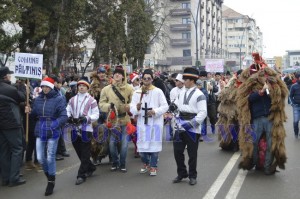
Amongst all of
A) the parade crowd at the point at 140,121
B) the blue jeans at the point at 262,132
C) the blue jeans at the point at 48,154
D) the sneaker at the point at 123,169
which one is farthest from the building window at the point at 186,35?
the blue jeans at the point at 48,154

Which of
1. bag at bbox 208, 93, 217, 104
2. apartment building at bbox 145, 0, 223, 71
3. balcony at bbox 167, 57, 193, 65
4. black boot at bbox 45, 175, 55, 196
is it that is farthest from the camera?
balcony at bbox 167, 57, 193, 65

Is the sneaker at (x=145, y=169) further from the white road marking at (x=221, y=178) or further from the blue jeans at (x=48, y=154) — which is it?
the blue jeans at (x=48, y=154)

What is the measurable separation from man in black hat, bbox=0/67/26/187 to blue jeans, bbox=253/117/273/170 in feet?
13.6

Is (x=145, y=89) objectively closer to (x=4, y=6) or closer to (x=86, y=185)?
(x=86, y=185)

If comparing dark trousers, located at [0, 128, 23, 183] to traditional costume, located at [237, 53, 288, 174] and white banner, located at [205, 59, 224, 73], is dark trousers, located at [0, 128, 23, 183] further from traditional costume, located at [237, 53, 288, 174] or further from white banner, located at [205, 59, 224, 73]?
white banner, located at [205, 59, 224, 73]

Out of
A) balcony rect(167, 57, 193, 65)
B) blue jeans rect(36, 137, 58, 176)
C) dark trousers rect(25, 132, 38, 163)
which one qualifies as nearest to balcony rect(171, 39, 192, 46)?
balcony rect(167, 57, 193, 65)

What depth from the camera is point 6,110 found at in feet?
23.2

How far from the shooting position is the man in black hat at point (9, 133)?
7.07 m

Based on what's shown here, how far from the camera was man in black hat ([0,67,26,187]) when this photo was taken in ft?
23.2

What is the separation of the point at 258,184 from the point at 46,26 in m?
17.6

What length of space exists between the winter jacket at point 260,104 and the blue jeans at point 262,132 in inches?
3.6

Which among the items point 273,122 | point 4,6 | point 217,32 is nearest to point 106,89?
point 273,122

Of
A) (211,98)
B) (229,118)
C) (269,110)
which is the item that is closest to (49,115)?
(269,110)

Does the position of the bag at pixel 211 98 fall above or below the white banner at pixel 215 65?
below
